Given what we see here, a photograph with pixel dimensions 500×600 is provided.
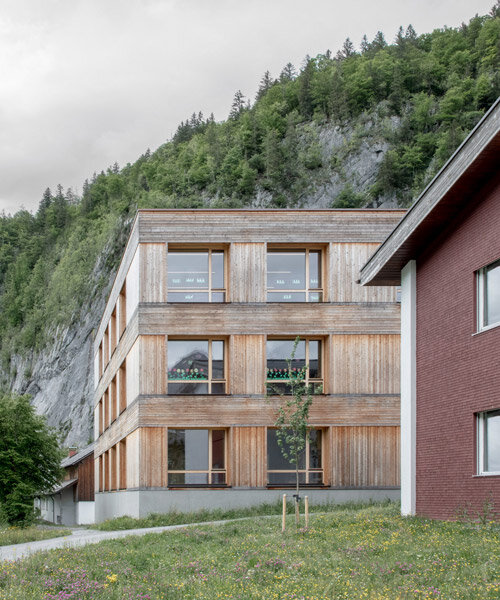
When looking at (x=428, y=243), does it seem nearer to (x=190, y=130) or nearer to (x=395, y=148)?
(x=395, y=148)

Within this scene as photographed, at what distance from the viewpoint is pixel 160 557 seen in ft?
47.3

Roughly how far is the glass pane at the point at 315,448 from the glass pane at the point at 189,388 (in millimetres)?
3924

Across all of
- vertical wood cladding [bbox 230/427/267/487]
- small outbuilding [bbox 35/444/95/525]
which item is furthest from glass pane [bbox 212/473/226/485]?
small outbuilding [bbox 35/444/95/525]

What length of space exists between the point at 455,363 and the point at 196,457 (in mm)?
13133

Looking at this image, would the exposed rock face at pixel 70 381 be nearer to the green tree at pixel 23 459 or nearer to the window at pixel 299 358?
the green tree at pixel 23 459

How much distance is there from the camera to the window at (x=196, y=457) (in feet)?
93.5

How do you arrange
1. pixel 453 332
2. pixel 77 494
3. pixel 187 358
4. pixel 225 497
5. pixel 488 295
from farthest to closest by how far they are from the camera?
pixel 77 494 < pixel 187 358 < pixel 225 497 < pixel 453 332 < pixel 488 295

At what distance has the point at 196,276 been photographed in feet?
97.2

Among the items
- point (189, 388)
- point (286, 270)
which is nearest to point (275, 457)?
point (189, 388)

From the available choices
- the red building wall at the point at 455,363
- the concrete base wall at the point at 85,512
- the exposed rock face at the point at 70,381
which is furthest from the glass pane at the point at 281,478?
the exposed rock face at the point at 70,381

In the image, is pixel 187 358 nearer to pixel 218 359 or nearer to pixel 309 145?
pixel 218 359

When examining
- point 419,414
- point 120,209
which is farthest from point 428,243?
point 120,209

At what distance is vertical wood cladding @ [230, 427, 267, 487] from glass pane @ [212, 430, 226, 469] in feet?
2.20

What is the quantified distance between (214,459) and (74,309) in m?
73.2
